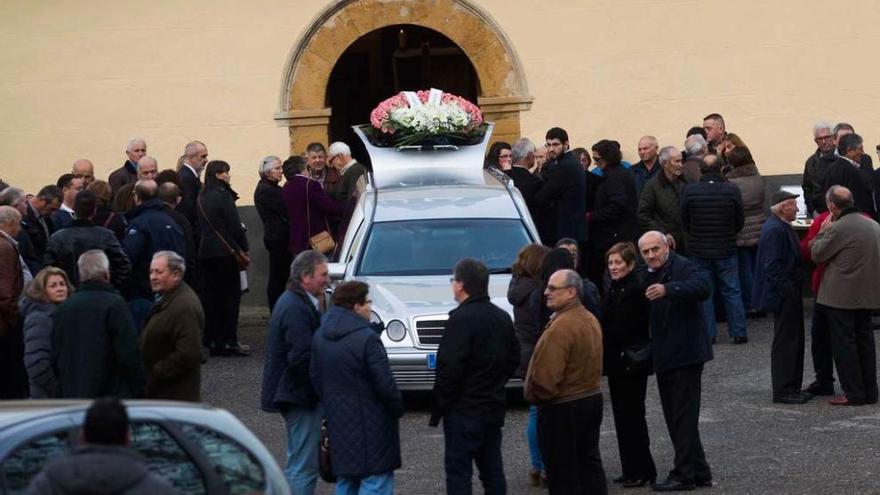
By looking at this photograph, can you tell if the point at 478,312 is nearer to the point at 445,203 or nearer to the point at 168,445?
the point at 168,445

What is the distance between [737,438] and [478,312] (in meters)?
3.58

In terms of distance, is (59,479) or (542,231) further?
(542,231)

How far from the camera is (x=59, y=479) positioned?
6.02 meters

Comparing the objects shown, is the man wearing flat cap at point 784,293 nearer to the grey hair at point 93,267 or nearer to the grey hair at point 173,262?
the grey hair at point 173,262

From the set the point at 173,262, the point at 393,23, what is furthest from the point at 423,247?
the point at 393,23

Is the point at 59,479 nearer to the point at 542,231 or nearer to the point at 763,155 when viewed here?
the point at 542,231

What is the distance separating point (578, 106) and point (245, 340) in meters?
4.74

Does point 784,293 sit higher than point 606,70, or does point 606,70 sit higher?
point 606,70

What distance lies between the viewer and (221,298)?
17.1 metres

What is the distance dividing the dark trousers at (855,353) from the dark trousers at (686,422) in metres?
2.98

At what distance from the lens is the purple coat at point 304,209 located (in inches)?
679

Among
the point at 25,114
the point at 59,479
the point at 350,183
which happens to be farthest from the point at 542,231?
the point at 59,479

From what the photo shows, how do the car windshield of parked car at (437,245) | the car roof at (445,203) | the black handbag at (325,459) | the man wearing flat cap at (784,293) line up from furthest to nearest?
the car roof at (445,203), the car windshield of parked car at (437,245), the man wearing flat cap at (784,293), the black handbag at (325,459)

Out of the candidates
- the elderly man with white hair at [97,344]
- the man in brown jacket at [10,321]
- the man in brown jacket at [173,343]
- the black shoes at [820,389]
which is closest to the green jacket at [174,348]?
the man in brown jacket at [173,343]
